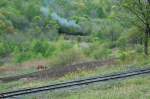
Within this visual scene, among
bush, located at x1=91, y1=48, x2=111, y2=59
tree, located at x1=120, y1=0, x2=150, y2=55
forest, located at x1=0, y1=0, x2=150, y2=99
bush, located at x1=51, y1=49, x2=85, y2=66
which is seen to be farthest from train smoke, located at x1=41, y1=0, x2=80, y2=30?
tree, located at x1=120, y1=0, x2=150, y2=55

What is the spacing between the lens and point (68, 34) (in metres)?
79.1

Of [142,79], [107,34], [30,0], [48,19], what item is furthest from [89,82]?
[30,0]

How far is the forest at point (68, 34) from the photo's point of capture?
28.2 meters

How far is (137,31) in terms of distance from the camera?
28734mm

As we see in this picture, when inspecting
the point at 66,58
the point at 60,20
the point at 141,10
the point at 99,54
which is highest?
the point at 141,10

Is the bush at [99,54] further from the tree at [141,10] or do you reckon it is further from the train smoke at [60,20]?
the train smoke at [60,20]

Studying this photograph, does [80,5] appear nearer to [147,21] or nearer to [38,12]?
[38,12]

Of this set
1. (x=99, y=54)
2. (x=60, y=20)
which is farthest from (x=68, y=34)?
(x=99, y=54)

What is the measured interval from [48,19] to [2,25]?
1768 centimetres

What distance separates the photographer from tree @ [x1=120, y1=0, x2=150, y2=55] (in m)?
26.7

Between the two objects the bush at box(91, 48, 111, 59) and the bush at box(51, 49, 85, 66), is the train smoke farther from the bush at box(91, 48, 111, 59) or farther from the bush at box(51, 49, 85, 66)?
the bush at box(51, 49, 85, 66)

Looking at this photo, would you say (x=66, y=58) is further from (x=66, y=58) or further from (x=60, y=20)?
(x=60, y=20)

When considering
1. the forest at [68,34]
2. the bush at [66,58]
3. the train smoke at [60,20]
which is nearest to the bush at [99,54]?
the forest at [68,34]

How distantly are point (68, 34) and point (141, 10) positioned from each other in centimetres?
5253
